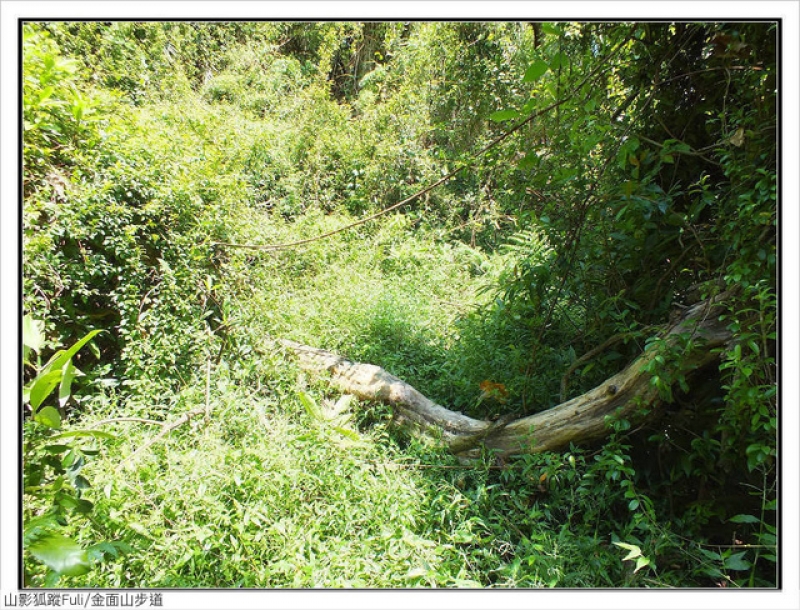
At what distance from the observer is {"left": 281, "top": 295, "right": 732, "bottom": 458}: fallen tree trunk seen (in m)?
1.83

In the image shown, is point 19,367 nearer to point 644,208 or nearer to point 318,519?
point 318,519

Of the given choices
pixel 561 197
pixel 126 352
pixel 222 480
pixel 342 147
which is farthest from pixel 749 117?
pixel 342 147

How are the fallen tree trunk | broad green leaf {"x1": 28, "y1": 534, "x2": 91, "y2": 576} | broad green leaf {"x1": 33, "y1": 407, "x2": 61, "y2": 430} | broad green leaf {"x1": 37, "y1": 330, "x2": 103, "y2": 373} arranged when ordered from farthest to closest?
the fallen tree trunk → broad green leaf {"x1": 37, "y1": 330, "x2": 103, "y2": 373} → broad green leaf {"x1": 33, "y1": 407, "x2": 61, "y2": 430} → broad green leaf {"x1": 28, "y1": 534, "x2": 91, "y2": 576}

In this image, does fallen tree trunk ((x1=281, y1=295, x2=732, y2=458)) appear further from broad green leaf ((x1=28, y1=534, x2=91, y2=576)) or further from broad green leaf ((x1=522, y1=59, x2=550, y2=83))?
broad green leaf ((x1=28, y1=534, x2=91, y2=576))

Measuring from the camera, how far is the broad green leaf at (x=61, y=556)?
48.0 inches

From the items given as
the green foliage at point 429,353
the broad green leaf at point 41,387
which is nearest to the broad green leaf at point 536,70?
the green foliage at point 429,353

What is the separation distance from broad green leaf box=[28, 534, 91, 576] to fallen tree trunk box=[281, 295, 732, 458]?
5.47 feet

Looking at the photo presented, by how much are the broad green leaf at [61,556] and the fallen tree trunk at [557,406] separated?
1669 mm

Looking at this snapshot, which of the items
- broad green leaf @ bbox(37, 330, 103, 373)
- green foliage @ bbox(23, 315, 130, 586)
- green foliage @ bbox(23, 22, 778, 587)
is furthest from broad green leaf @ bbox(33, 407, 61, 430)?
broad green leaf @ bbox(37, 330, 103, 373)

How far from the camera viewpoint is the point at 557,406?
231cm

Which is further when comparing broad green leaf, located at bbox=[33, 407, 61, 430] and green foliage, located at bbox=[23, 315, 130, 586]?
broad green leaf, located at bbox=[33, 407, 61, 430]

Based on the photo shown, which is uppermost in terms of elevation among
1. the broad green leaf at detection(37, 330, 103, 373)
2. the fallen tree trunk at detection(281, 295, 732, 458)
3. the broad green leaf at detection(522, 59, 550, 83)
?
the broad green leaf at detection(522, 59, 550, 83)

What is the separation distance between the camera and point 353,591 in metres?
1.40

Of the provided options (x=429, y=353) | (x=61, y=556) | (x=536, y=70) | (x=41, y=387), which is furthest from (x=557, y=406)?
(x=41, y=387)
